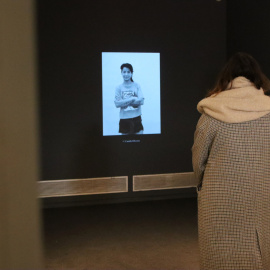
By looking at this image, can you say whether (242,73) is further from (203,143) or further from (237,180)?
(237,180)

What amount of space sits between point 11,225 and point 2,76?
281mm

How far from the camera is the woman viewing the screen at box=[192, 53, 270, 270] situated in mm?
2164

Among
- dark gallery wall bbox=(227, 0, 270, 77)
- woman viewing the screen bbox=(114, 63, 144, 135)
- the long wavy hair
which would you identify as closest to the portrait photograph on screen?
woman viewing the screen bbox=(114, 63, 144, 135)

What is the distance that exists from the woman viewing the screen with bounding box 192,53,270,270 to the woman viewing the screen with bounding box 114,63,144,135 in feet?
11.4

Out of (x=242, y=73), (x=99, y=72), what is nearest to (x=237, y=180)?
(x=242, y=73)

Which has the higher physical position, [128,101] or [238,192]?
[128,101]

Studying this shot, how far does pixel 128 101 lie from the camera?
18.7 feet

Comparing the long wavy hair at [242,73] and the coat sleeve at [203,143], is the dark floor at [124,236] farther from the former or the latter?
the long wavy hair at [242,73]

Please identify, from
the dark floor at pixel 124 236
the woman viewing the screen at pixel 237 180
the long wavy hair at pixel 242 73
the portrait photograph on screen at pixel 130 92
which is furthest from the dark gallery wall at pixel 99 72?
the woman viewing the screen at pixel 237 180

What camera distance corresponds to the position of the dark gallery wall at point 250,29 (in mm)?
5051

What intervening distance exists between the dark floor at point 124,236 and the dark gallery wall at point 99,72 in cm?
67

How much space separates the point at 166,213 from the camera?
5.92m

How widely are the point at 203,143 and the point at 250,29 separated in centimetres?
376

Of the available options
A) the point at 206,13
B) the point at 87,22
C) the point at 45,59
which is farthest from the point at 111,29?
the point at 206,13
